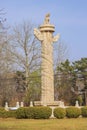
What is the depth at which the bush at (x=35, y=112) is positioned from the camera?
2905cm

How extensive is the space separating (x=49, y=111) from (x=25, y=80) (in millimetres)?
24737

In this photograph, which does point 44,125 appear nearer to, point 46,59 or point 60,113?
point 60,113

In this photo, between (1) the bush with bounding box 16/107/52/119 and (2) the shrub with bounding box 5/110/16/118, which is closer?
(1) the bush with bounding box 16/107/52/119

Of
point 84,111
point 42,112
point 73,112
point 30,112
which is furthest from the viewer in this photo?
point 84,111

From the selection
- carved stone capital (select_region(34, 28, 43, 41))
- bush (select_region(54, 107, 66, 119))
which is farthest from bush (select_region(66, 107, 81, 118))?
carved stone capital (select_region(34, 28, 43, 41))

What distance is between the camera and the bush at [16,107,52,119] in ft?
95.3

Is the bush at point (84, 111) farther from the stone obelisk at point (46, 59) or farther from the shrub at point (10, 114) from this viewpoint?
the shrub at point (10, 114)

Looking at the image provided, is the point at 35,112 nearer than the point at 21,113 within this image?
Yes

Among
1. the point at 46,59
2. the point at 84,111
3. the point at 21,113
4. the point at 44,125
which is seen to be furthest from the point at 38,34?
the point at 44,125

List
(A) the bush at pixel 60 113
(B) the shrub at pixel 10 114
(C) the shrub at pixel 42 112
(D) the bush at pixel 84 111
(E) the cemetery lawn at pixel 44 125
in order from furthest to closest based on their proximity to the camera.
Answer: (B) the shrub at pixel 10 114 → (D) the bush at pixel 84 111 → (A) the bush at pixel 60 113 → (C) the shrub at pixel 42 112 → (E) the cemetery lawn at pixel 44 125

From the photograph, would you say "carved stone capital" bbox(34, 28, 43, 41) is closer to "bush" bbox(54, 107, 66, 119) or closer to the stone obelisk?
the stone obelisk

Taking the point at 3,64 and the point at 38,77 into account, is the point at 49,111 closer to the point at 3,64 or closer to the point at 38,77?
the point at 3,64

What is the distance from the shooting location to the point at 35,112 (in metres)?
29.4

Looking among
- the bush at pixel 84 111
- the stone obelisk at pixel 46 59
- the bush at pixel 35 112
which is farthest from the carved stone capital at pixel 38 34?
the bush at pixel 84 111
